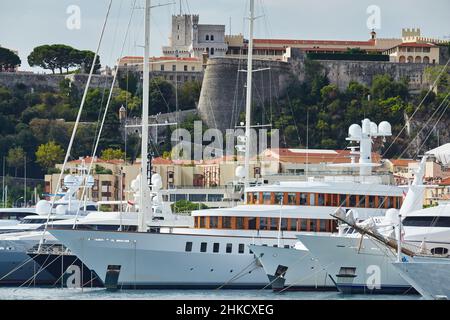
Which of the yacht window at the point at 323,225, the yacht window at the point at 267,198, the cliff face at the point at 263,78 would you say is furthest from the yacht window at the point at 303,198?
the cliff face at the point at 263,78

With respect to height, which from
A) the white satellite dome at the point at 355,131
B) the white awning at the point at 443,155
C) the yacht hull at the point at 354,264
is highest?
the white satellite dome at the point at 355,131

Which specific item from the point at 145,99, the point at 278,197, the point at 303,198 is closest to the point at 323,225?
the point at 303,198

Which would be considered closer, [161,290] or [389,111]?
[161,290]

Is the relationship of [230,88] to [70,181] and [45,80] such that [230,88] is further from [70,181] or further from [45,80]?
[70,181]

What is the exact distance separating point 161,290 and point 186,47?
217ft

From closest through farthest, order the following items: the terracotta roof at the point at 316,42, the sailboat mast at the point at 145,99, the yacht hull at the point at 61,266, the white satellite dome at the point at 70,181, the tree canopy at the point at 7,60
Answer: the sailboat mast at the point at 145,99 < the yacht hull at the point at 61,266 < the white satellite dome at the point at 70,181 < the tree canopy at the point at 7,60 < the terracotta roof at the point at 316,42

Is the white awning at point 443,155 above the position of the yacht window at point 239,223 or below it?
above

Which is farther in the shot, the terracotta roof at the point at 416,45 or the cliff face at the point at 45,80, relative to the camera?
the terracotta roof at the point at 416,45

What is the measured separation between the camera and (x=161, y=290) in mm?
26000

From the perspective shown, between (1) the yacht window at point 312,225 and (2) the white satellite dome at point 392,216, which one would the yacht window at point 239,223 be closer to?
(1) the yacht window at point 312,225

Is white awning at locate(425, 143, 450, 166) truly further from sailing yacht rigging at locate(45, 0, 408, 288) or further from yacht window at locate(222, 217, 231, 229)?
yacht window at locate(222, 217, 231, 229)
